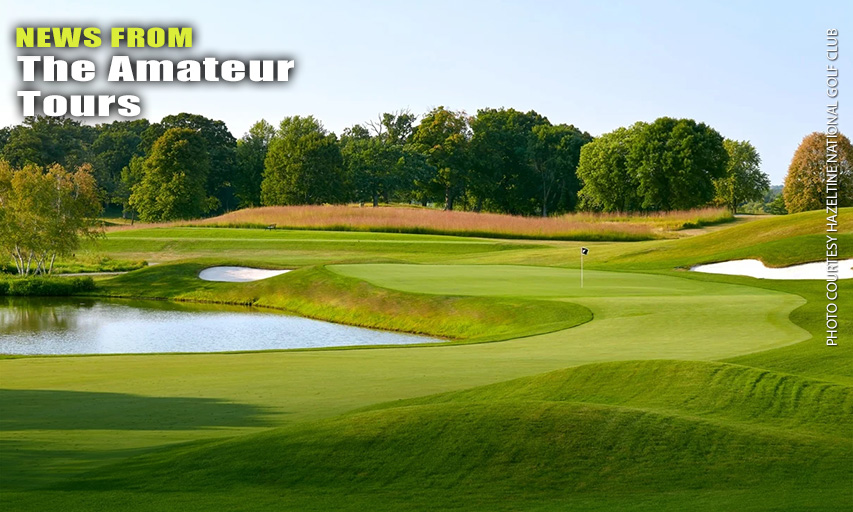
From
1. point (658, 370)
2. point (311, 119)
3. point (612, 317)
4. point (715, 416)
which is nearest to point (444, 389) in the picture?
point (658, 370)

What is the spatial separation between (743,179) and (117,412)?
98.2 m

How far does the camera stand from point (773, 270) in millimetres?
31422

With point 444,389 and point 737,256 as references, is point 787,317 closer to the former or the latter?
point 444,389

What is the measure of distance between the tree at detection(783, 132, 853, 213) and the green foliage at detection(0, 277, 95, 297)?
61801mm

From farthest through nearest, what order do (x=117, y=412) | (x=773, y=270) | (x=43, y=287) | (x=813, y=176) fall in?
1. (x=813, y=176)
2. (x=43, y=287)
3. (x=773, y=270)
4. (x=117, y=412)

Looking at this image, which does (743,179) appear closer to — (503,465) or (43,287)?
(43,287)

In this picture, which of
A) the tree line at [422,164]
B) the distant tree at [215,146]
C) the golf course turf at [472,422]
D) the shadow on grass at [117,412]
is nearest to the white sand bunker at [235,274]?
the golf course turf at [472,422]

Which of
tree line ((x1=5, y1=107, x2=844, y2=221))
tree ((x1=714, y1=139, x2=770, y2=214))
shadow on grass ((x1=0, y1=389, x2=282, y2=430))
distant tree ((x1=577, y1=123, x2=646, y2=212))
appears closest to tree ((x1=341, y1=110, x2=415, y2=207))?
tree line ((x1=5, y1=107, x2=844, y2=221))

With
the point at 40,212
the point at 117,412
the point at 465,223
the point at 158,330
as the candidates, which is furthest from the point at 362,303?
the point at 465,223

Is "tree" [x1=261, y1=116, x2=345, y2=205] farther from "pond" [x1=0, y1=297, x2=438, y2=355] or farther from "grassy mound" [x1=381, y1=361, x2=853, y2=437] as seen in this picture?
"grassy mound" [x1=381, y1=361, x2=853, y2=437]

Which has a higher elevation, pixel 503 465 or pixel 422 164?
pixel 422 164

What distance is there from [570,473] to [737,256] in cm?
2877

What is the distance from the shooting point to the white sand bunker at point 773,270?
29527mm

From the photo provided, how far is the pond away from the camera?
25.7 metres
